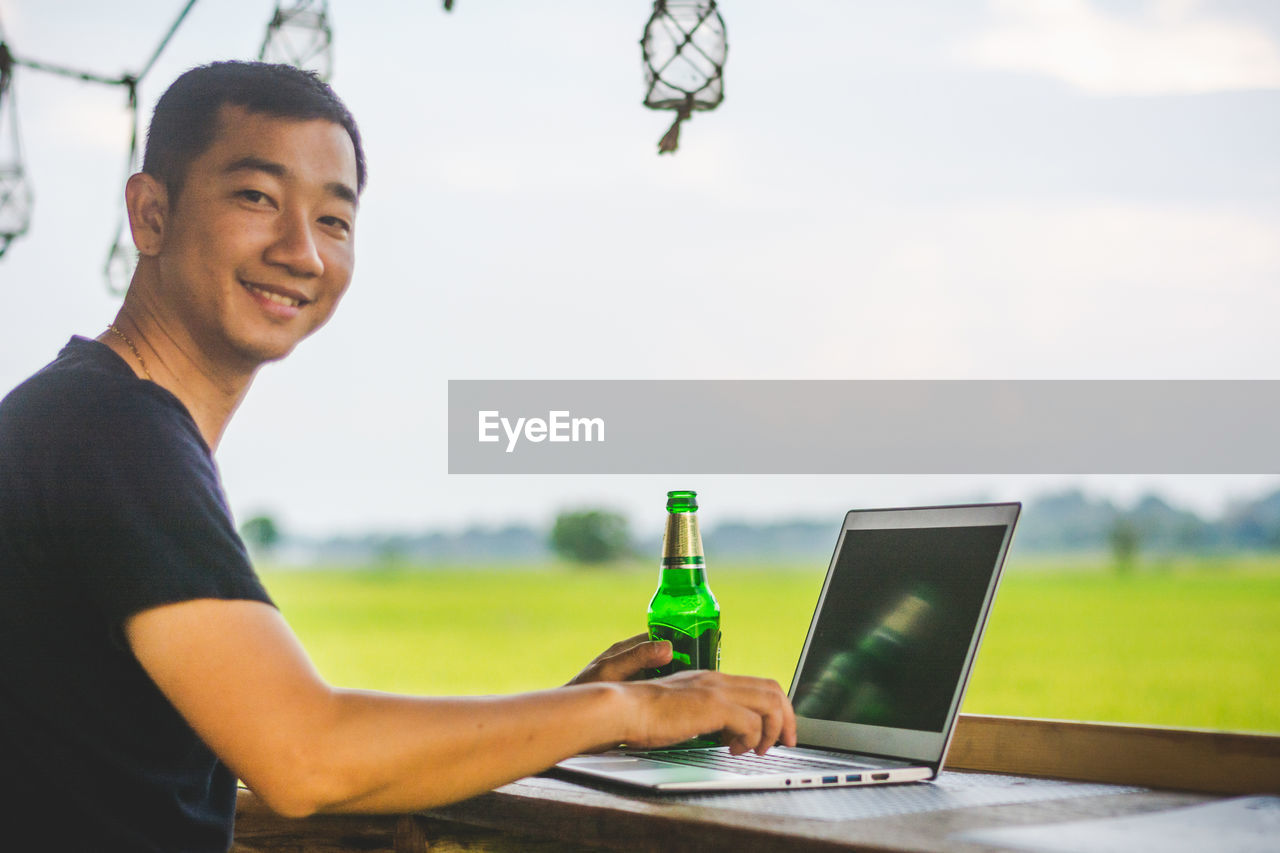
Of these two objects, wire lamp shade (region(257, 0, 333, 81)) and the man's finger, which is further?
wire lamp shade (region(257, 0, 333, 81))

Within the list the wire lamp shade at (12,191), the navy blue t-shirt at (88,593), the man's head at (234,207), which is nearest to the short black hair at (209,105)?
the man's head at (234,207)

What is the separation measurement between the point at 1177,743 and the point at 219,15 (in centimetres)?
248

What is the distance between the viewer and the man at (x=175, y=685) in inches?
29.9

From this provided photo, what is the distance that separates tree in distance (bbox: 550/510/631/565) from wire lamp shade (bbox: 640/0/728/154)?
4.18 m

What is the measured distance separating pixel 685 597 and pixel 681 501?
0.11 meters

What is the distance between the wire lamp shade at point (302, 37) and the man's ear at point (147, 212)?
2.64 ft

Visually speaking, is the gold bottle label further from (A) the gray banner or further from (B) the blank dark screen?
(A) the gray banner

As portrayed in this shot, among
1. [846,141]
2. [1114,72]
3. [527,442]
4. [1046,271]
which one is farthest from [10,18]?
[1046,271]

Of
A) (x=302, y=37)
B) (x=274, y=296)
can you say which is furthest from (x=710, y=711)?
(x=302, y=37)

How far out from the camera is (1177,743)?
1.00 metres

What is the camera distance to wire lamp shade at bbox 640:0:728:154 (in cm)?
139

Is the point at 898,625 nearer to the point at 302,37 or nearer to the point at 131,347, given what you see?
the point at 131,347

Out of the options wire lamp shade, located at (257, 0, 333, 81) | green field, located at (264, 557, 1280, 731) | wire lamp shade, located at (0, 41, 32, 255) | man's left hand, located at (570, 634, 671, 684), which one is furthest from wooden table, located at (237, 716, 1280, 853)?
green field, located at (264, 557, 1280, 731)

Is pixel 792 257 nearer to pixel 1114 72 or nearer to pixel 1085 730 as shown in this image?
pixel 1114 72
